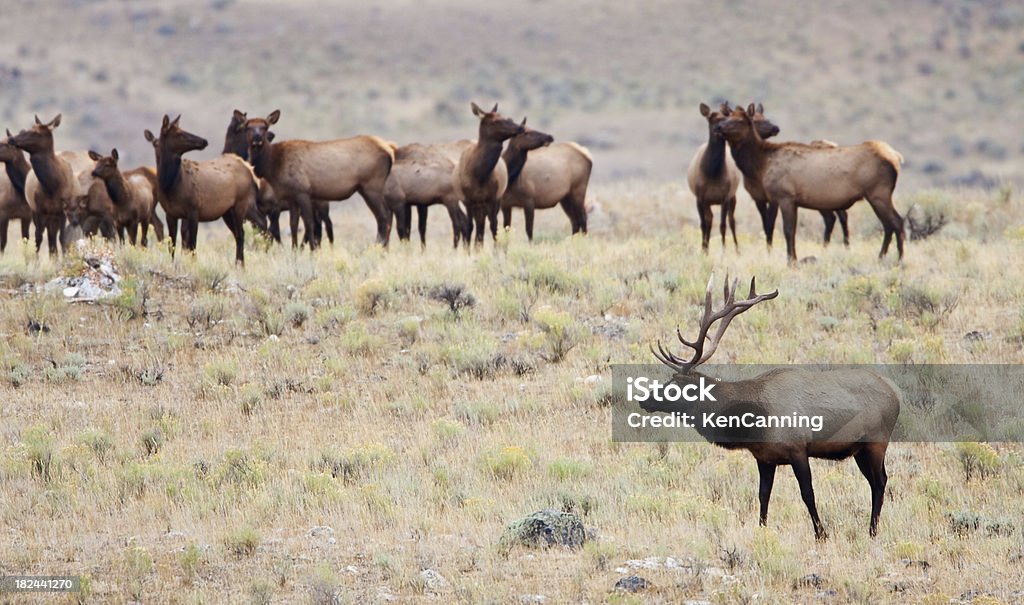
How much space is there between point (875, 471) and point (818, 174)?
936cm

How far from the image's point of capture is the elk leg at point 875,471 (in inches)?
344

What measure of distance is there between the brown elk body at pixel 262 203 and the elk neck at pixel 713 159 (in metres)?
5.94

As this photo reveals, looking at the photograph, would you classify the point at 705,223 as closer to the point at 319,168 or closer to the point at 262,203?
the point at 319,168

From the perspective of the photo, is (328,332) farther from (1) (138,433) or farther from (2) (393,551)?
(2) (393,551)

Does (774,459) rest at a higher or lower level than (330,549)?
higher

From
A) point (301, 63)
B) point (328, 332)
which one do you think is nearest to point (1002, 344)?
point (328, 332)

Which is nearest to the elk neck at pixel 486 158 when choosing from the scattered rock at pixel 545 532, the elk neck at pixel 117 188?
the elk neck at pixel 117 188

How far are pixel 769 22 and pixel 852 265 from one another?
50.1 meters

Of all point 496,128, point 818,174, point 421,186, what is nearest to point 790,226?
point 818,174

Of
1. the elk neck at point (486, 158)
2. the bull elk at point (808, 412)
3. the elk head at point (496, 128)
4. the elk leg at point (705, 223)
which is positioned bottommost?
the elk leg at point (705, 223)

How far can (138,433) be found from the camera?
1141cm

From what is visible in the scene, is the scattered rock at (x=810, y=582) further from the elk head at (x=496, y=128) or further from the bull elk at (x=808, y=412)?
the elk head at (x=496, y=128)

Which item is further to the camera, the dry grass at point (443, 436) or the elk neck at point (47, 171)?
the elk neck at point (47, 171)

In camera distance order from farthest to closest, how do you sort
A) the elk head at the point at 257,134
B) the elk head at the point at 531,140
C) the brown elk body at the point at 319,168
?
the elk head at the point at 531,140, the brown elk body at the point at 319,168, the elk head at the point at 257,134
